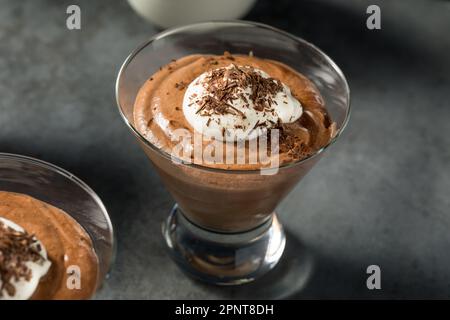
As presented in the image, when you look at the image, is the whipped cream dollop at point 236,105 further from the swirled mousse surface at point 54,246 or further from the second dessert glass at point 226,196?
the swirled mousse surface at point 54,246

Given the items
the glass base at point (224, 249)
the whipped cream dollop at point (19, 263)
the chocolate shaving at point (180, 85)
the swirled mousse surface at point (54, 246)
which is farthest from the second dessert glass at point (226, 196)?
the whipped cream dollop at point (19, 263)

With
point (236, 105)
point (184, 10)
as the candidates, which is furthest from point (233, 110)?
point (184, 10)

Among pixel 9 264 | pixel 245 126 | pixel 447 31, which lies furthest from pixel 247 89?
pixel 447 31

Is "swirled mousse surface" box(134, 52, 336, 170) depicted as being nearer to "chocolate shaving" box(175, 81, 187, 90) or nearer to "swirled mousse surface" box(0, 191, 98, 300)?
"chocolate shaving" box(175, 81, 187, 90)

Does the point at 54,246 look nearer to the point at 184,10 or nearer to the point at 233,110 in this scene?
the point at 233,110

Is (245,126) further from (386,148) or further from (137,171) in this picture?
(386,148)

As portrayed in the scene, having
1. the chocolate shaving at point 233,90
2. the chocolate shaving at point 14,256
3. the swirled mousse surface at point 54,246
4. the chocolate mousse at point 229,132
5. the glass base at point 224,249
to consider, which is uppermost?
the chocolate shaving at point 233,90
